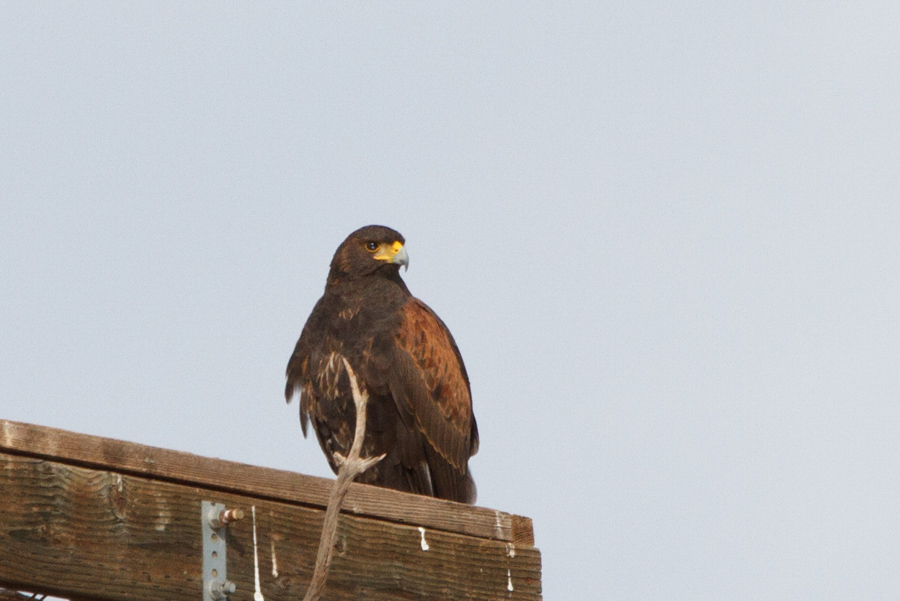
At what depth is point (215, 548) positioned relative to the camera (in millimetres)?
2729

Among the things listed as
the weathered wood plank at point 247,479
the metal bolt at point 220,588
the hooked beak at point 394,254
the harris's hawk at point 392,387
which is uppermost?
the hooked beak at point 394,254

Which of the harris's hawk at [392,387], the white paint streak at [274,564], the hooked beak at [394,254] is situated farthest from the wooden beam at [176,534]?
the hooked beak at [394,254]

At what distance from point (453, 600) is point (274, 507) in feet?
2.02

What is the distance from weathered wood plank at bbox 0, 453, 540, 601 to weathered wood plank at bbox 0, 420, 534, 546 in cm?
2

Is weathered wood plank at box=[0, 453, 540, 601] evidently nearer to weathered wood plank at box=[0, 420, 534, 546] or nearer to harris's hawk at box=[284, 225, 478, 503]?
weathered wood plank at box=[0, 420, 534, 546]

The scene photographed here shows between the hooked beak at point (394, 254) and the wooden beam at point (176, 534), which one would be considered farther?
the hooked beak at point (394, 254)

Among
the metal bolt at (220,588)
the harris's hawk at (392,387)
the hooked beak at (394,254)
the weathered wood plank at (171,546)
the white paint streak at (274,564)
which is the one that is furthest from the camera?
the hooked beak at (394,254)

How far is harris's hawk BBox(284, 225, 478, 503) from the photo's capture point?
6.49m

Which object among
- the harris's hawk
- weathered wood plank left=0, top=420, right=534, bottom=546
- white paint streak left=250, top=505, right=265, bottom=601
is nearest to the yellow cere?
the harris's hawk

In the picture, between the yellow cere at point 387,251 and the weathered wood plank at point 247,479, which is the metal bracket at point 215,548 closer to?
the weathered wood plank at point 247,479

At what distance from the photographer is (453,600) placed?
3.24 m

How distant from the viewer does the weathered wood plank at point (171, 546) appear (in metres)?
2.42

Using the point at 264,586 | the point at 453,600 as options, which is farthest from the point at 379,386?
the point at 264,586

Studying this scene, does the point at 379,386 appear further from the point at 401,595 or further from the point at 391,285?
the point at 401,595
